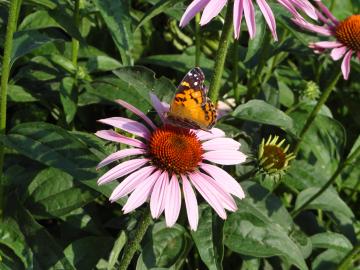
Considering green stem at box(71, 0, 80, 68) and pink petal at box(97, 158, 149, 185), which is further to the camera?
green stem at box(71, 0, 80, 68)

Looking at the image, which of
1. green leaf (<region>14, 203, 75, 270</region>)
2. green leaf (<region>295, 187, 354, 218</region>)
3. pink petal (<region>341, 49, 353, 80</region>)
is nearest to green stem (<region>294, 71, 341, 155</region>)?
pink petal (<region>341, 49, 353, 80</region>)

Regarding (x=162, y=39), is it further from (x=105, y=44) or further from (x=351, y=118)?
(x=351, y=118)

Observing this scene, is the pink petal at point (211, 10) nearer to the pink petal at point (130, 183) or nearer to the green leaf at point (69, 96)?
the pink petal at point (130, 183)

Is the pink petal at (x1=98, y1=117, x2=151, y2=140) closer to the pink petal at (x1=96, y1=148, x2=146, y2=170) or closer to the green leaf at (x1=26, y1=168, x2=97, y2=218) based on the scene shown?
the pink petal at (x1=96, y1=148, x2=146, y2=170)

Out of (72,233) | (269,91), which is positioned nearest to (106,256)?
(72,233)

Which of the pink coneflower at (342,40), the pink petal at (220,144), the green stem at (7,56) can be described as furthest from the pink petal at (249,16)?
the pink coneflower at (342,40)

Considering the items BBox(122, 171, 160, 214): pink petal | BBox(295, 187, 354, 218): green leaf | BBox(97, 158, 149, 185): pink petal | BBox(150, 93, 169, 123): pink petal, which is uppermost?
BBox(150, 93, 169, 123): pink petal
